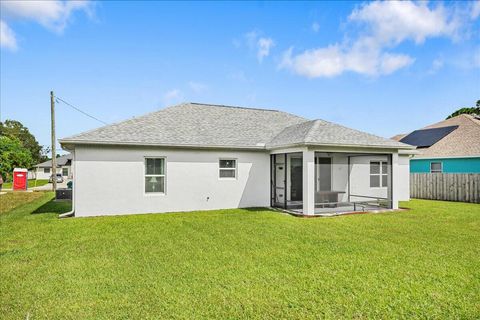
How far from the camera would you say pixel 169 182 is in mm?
12617

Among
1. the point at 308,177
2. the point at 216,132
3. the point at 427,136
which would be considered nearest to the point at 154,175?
the point at 216,132

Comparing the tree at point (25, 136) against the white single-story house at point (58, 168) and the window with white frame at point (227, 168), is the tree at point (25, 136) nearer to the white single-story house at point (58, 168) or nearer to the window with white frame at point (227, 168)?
the white single-story house at point (58, 168)

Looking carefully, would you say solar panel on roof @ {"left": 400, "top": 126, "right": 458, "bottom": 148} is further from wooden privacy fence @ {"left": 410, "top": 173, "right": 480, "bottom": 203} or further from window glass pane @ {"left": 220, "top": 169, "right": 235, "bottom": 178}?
window glass pane @ {"left": 220, "top": 169, "right": 235, "bottom": 178}

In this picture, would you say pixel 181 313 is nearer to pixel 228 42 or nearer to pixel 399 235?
pixel 399 235

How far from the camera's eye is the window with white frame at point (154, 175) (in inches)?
488

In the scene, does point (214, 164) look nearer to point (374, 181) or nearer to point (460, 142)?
point (374, 181)

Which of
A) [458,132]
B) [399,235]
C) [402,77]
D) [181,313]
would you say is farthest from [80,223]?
[458,132]

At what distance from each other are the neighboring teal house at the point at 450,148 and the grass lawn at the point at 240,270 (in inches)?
481

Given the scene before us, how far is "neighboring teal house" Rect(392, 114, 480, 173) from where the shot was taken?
63.7 ft

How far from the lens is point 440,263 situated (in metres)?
5.77

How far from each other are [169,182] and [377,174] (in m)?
11.4

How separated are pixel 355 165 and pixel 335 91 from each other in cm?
642

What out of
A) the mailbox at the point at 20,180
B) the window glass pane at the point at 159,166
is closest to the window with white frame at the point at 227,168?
the window glass pane at the point at 159,166

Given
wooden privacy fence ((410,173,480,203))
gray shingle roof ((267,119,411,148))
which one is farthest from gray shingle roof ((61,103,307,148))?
wooden privacy fence ((410,173,480,203))
